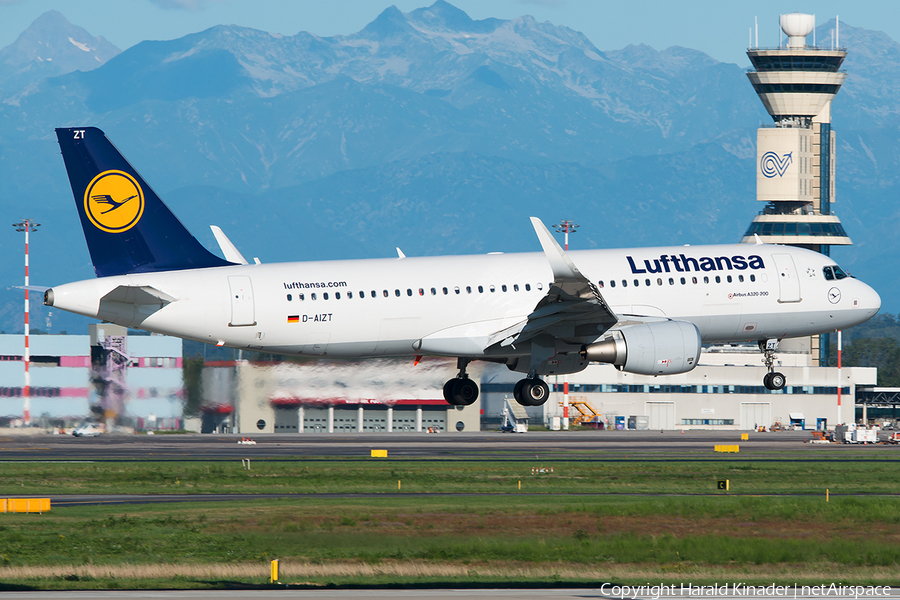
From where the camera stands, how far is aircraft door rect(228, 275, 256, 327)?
139 feet

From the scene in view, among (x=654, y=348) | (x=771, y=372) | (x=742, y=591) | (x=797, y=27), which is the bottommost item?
(x=742, y=591)

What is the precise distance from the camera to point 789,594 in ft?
86.1

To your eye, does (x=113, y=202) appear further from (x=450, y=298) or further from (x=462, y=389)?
(x=462, y=389)

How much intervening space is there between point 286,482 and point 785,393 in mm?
79460

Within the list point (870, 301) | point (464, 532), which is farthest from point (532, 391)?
point (870, 301)

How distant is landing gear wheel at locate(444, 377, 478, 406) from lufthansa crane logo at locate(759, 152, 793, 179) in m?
129

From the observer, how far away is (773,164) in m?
170

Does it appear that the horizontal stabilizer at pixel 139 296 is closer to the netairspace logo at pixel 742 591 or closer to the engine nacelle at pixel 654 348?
the engine nacelle at pixel 654 348

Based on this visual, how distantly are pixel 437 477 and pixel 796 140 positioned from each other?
13255 centimetres

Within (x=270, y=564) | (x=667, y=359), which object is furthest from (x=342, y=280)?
(x=270, y=564)

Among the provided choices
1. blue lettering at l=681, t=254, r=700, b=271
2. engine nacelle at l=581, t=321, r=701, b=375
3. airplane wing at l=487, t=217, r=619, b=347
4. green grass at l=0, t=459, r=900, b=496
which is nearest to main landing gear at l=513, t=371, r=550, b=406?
airplane wing at l=487, t=217, r=619, b=347

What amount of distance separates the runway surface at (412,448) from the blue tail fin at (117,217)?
15.3 m

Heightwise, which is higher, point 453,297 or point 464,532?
point 453,297

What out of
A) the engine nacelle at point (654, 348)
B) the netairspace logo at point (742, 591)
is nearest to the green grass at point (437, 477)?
the engine nacelle at point (654, 348)
